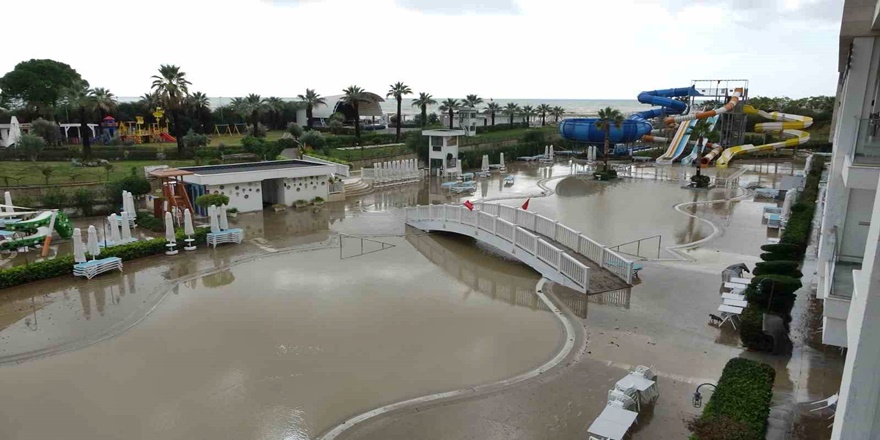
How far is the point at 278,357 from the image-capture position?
12.6 meters

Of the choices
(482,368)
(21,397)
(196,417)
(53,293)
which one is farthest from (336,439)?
(53,293)

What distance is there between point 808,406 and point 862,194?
448 centimetres

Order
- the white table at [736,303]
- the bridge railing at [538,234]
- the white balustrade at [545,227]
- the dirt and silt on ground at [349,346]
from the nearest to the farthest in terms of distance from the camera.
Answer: the dirt and silt on ground at [349,346] → the white table at [736,303] → the bridge railing at [538,234] → the white balustrade at [545,227]

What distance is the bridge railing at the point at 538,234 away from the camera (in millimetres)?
17578

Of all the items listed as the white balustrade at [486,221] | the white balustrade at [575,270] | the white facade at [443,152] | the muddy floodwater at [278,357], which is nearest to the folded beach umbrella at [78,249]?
the muddy floodwater at [278,357]

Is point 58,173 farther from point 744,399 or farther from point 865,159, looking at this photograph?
point 865,159

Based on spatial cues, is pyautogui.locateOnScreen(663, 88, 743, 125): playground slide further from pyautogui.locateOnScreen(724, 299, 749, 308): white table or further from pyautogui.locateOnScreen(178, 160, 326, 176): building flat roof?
pyautogui.locateOnScreen(724, 299, 749, 308): white table

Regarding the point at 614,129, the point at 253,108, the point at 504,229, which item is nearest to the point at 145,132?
the point at 253,108

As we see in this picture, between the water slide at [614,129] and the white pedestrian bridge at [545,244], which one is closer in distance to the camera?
the white pedestrian bridge at [545,244]

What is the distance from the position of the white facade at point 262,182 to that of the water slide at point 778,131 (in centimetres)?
3327

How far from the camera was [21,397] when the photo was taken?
11023 mm

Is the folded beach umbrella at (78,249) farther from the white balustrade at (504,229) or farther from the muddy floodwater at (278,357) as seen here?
the white balustrade at (504,229)

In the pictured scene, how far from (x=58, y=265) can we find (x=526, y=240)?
49.7 feet

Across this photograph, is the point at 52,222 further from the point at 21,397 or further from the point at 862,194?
the point at 862,194
